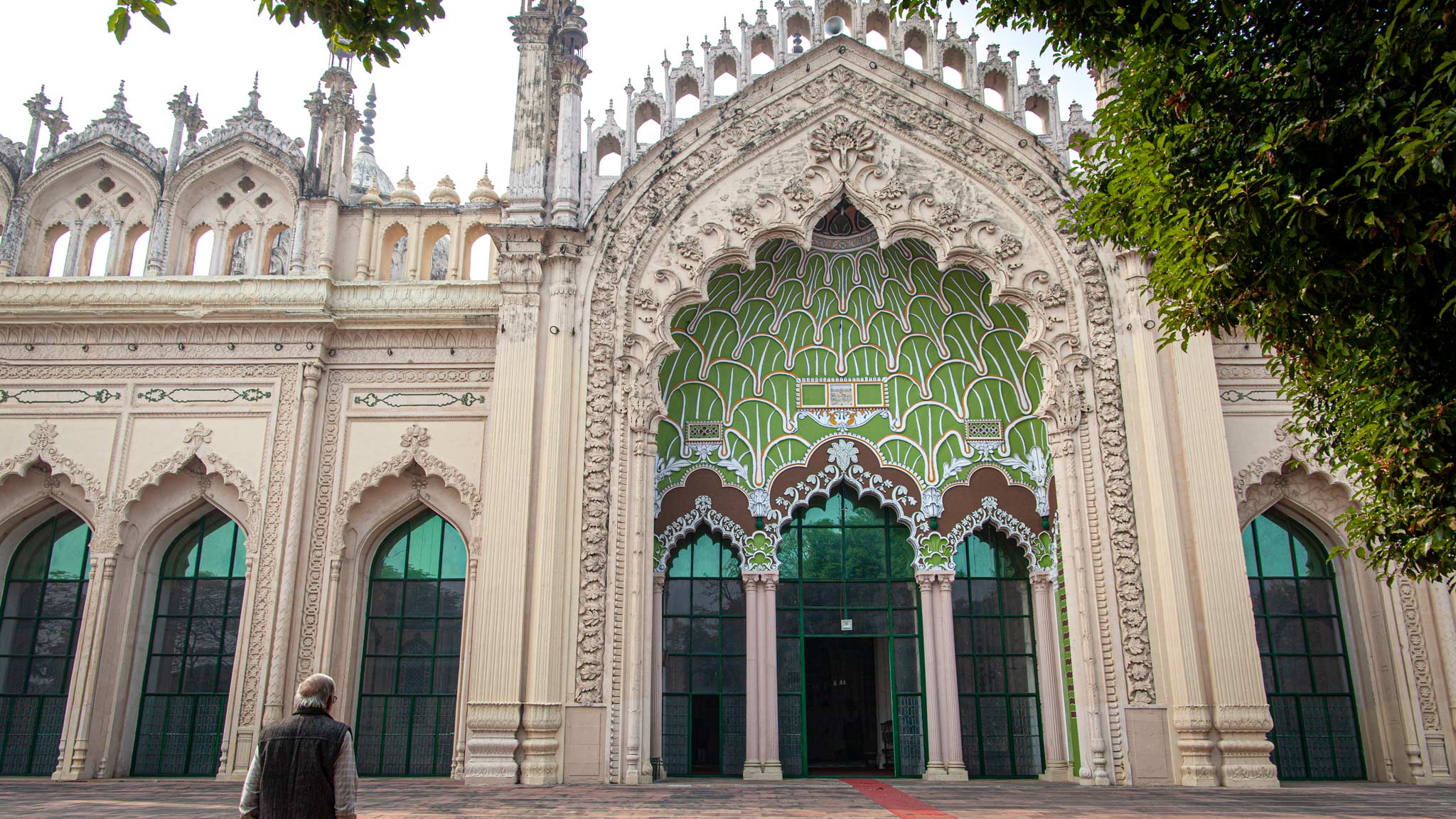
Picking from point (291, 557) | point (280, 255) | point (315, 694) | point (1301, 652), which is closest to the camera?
point (315, 694)

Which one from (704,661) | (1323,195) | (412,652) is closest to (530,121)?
(412,652)

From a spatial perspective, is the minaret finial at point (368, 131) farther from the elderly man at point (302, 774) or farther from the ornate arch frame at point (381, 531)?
the elderly man at point (302, 774)

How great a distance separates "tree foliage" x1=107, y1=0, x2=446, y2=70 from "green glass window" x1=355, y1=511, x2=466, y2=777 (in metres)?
8.97

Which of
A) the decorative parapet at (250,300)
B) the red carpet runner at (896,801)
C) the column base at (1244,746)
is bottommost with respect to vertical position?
the red carpet runner at (896,801)

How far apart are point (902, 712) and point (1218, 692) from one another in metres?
4.16

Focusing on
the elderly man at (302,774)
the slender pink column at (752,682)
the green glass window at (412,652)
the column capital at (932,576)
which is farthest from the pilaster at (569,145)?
the elderly man at (302,774)

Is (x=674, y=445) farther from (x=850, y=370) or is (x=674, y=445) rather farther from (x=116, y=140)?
(x=116, y=140)

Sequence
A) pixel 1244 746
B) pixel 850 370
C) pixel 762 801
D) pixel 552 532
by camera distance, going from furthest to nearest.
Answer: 1. pixel 850 370
2. pixel 552 532
3. pixel 1244 746
4. pixel 762 801

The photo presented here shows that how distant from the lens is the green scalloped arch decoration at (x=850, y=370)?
49.5ft

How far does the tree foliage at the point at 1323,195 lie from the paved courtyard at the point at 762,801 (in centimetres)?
361

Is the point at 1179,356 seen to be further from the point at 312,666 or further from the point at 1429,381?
the point at 312,666

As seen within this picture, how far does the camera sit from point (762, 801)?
10.3 meters

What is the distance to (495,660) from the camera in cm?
1213

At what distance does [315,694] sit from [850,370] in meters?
11.3
